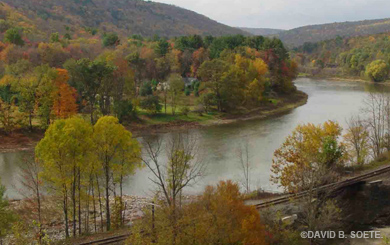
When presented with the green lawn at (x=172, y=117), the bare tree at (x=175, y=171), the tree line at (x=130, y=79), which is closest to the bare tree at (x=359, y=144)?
the bare tree at (x=175, y=171)

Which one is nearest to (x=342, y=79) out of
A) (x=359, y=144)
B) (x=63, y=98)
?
(x=359, y=144)

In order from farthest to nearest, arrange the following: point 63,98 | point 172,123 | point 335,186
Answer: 1. point 172,123
2. point 63,98
3. point 335,186

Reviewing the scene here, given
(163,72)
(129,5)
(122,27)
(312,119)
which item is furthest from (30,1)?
(312,119)

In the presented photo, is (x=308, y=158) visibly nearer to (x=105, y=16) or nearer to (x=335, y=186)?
(x=335, y=186)

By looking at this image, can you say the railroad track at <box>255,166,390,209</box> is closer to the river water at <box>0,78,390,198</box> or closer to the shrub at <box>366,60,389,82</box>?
the river water at <box>0,78,390,198</box>

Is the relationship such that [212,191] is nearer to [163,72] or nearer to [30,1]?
[163,72]

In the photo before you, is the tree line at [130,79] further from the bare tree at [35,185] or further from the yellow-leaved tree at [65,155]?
the yellow-leaved tree at [65,155]
